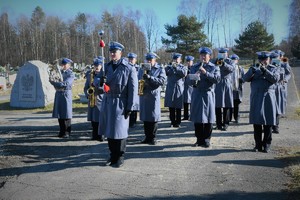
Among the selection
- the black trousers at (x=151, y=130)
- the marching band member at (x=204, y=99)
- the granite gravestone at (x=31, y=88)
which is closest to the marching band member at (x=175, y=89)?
the black trousers at (x=151, y=130)

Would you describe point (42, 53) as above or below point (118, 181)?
above

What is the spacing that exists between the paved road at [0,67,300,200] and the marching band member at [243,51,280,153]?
0.39 meters

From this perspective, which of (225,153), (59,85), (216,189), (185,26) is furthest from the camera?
(185,26)

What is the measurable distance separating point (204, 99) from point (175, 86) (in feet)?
8.81

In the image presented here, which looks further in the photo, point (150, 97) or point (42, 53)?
point (42, 53)

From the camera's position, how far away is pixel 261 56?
A: 6.94 m

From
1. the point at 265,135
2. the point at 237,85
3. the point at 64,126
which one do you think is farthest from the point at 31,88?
the point at 265,135

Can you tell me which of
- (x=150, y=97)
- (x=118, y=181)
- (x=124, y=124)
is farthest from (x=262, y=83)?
(x=118, y=181)

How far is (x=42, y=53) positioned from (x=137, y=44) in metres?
16.9

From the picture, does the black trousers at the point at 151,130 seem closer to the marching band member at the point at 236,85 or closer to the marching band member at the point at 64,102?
the marching band member at the point at 64,102

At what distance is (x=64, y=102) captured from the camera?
8.61m

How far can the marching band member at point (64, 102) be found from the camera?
8547 millimetres

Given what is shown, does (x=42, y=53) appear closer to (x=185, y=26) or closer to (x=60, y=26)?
(x=60, y=26)

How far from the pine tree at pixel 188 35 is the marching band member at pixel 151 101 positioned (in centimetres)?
3049
